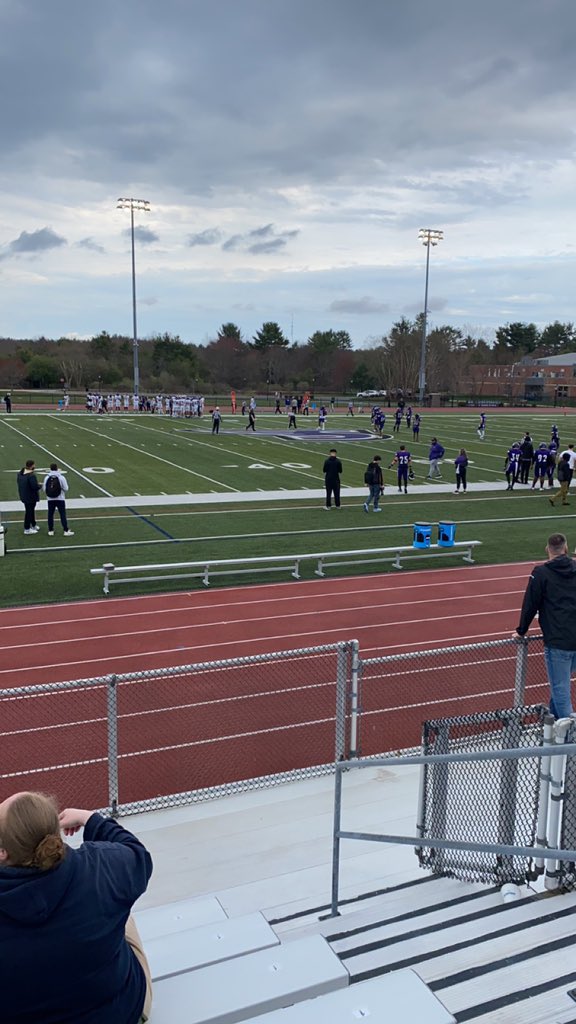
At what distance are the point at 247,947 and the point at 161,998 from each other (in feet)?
1.89

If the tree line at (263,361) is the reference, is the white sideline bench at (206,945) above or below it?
below

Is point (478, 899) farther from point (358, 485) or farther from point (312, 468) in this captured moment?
point (312, 468)

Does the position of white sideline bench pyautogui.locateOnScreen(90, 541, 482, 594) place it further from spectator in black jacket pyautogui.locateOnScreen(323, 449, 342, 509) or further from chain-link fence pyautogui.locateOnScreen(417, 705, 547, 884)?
chain-link fence pyautogui.locateOnScreen(417, 705, 547, 884)

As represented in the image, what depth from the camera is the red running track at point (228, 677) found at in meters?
8.19

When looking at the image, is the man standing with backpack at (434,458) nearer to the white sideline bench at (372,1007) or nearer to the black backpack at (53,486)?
the black backpack at (53,486)

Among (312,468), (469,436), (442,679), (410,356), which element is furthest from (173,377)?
(442,679)

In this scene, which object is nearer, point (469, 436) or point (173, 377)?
point (469, 436)

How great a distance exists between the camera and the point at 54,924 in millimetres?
2514

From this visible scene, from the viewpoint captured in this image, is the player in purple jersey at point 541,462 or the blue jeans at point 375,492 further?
the player in purple jersey at point 541,462

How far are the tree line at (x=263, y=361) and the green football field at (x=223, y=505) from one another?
2440 inches

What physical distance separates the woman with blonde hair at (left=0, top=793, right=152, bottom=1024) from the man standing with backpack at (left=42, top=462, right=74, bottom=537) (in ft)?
54.1

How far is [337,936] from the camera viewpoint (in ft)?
12.9

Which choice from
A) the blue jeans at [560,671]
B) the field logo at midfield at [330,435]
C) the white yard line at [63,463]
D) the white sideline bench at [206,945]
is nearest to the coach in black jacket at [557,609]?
the blue jeans at [560,671]

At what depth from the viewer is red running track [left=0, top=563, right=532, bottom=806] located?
26.9 ft
